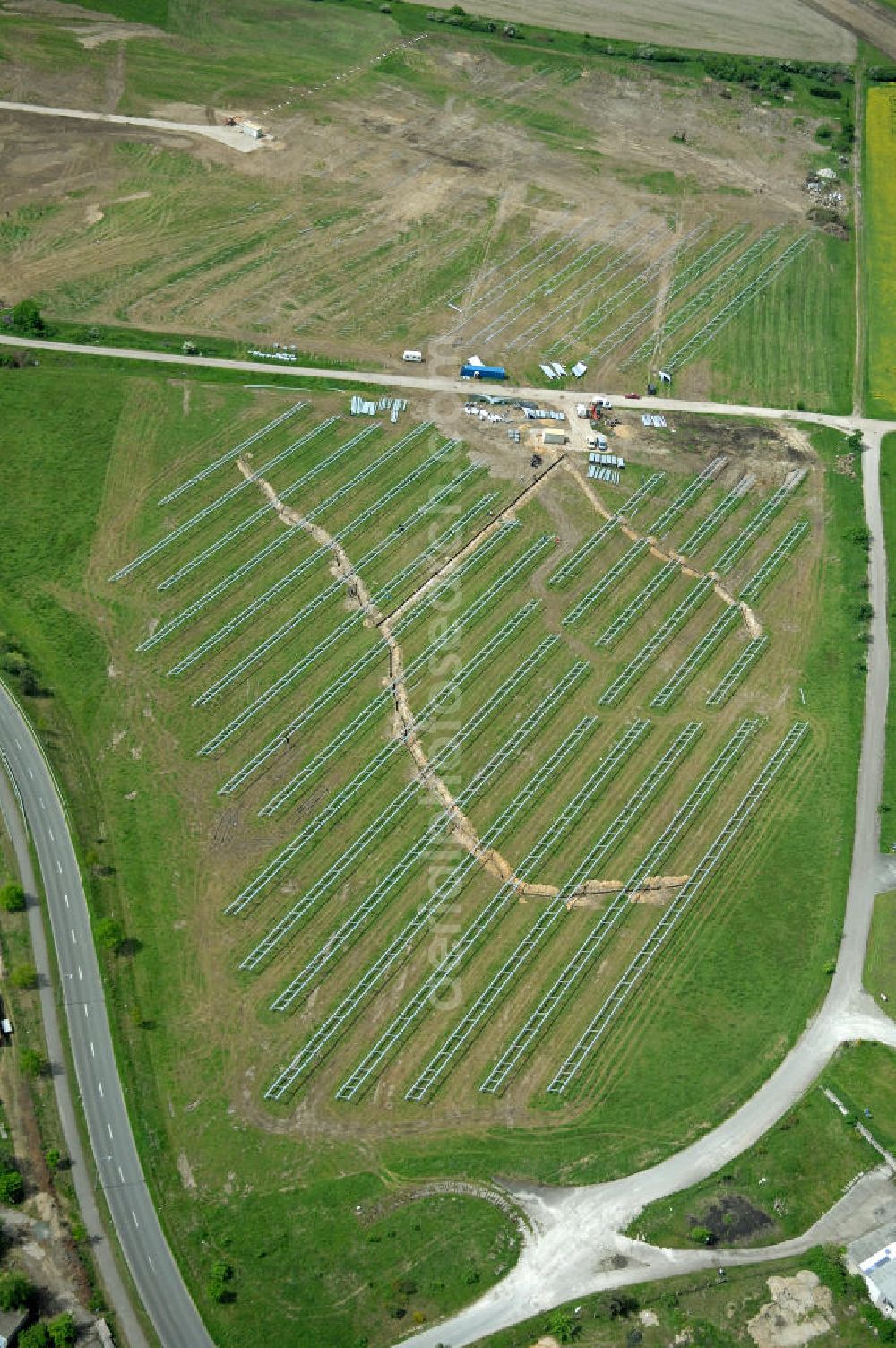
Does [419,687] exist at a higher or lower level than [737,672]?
lower

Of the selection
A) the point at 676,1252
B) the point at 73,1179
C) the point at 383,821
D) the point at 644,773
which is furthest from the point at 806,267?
the point at 73,1179

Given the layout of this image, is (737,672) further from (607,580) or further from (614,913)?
(614,913)

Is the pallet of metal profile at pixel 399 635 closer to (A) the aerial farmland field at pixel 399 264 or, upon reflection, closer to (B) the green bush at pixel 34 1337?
(A) the aerial farmland field at pixel 399 264

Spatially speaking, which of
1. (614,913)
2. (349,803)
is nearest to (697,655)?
(614,913)

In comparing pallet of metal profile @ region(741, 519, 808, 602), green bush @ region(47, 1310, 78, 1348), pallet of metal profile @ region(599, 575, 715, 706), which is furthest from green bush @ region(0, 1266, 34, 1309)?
pallet of metal profile @ region(741, 519, 808, 602)

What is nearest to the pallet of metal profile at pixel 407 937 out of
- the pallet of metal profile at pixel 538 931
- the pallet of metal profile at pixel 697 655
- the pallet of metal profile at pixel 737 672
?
the pallet of metal profile at pixel 538 931

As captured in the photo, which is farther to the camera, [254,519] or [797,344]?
[797,344]

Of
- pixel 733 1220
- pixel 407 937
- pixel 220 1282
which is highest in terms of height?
A: pixel 407 937

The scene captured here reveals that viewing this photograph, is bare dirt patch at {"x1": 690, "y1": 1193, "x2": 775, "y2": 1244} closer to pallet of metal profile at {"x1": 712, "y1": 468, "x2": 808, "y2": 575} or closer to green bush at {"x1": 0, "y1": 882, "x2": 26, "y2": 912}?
green bush at {"x1": 0, "y1": 882, "x2": 26, "y2": 912}
